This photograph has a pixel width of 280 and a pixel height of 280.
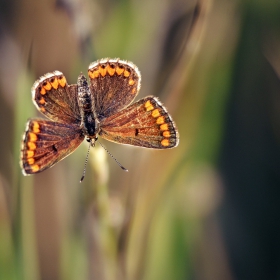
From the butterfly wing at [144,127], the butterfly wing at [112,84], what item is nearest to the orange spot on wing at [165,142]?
the butterfly wing at [144,127]

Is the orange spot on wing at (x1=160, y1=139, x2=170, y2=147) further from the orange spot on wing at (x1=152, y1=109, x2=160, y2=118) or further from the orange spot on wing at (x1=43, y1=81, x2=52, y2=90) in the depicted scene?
the orange spot on wing at (x1=43, y1=81, x2=52, y2=90)

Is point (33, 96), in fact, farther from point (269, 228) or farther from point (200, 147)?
point (269, 228)

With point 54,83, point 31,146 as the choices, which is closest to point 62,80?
point 54,83

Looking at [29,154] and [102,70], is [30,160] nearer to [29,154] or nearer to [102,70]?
[29,154]

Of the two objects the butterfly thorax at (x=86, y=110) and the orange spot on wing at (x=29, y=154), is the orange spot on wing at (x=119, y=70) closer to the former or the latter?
the butterfly thorax at (x=86, y=110)

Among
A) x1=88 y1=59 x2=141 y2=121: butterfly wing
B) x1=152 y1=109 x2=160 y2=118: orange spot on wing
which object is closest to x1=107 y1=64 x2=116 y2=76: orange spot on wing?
x1=88 y1=59 x2=141 y2=121: butterfly wing

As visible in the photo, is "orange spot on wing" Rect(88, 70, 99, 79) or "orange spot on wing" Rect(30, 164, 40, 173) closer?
"orange spot on wing" Rect(30, 164, 40, 173)

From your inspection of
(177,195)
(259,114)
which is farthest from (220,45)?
(177,195)
